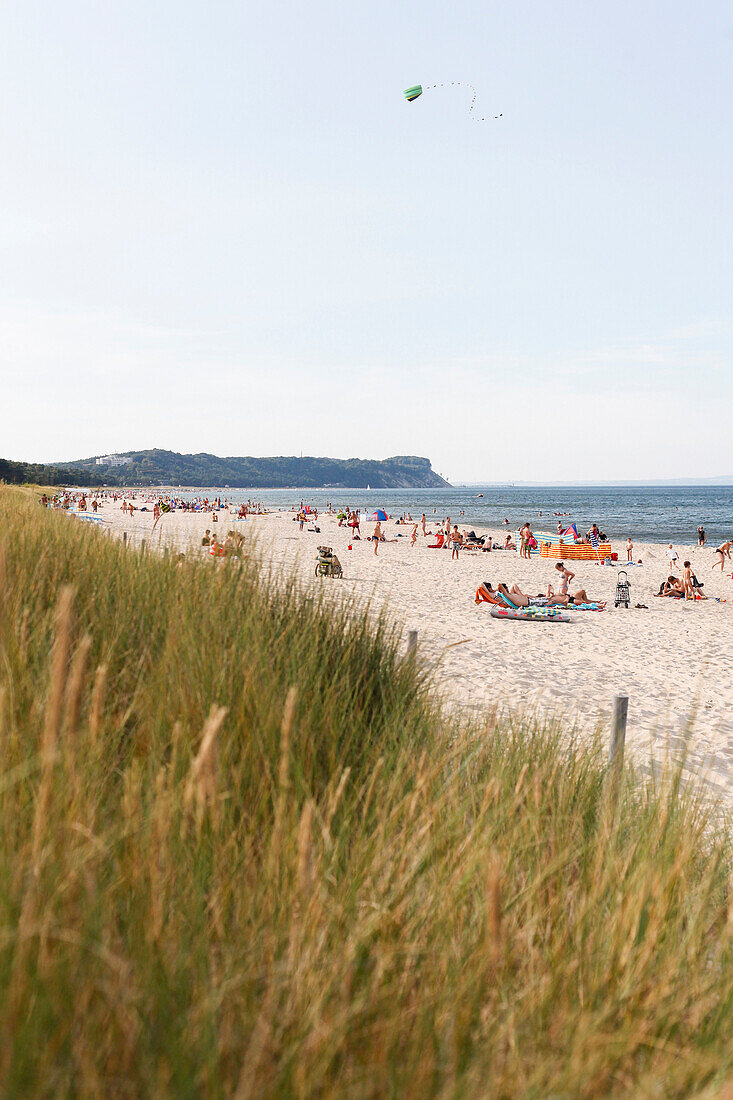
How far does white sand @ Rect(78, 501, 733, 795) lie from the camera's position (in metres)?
6.79

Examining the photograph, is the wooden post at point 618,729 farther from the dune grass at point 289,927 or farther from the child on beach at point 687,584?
the child on beach at point 687,584

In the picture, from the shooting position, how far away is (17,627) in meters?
2.61

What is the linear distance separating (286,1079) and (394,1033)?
0.76 ft

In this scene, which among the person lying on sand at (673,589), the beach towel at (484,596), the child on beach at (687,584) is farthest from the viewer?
the person lying on sand at (673,589)

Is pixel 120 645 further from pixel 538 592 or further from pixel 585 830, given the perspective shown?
pixel 538 592

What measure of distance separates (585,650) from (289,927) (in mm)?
11391

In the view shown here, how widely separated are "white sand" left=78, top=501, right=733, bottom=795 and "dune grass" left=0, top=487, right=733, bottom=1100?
599 millimetres

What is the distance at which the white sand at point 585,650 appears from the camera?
267 inches

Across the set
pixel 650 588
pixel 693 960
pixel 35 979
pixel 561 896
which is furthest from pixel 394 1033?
pixel 650 588

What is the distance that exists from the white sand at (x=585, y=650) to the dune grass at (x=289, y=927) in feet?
1.97

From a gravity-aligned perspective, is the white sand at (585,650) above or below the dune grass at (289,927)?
below

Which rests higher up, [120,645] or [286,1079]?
[120,645]

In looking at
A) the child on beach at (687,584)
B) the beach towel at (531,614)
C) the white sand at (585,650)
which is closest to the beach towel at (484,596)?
the white sand at (585,650)

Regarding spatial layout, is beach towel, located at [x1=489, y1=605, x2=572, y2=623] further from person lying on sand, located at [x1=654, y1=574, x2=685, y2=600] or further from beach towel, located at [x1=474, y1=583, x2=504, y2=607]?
Result: person lying on sand, located at [x1=654, y1=574, x2=685, y2=600]
